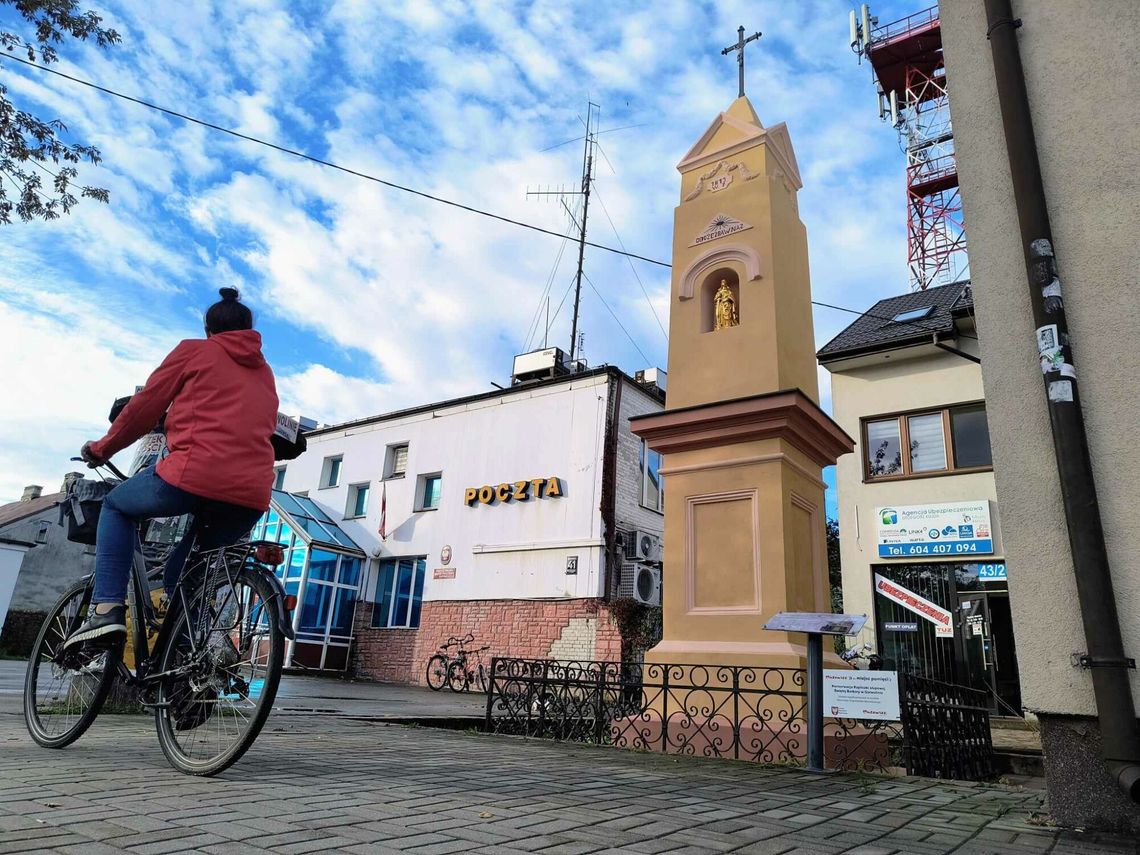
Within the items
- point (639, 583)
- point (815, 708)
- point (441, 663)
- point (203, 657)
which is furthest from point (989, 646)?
point (203, 657)

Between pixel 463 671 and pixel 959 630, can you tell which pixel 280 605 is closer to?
pixel 959 630

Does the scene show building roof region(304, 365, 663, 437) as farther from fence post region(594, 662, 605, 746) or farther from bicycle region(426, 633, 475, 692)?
fence post region(594, 662, 605, 746)

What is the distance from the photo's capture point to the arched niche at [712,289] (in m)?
8.69

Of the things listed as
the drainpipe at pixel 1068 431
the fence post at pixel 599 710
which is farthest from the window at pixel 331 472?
the drainpipe at pixel 1068 431

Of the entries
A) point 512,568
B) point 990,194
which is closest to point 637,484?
point 512,568

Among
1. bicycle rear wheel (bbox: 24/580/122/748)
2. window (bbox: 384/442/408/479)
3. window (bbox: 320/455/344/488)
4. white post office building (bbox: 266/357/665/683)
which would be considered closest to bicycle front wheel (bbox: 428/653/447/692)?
white post office building (bbox: 266/357/665/683)

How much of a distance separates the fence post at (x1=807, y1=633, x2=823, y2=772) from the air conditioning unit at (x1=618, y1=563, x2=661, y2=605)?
41.5 feet

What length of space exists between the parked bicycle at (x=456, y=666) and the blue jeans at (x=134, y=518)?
15.3m

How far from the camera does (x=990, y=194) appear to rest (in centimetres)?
436

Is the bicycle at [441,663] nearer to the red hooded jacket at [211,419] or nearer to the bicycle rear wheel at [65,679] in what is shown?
the bicycle rear wheel at [65,679]

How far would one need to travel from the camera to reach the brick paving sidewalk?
2.25 metres

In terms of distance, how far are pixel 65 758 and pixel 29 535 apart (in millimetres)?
31437

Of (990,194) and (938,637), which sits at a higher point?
(990,194)

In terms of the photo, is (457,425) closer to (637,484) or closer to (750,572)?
(637,484)
